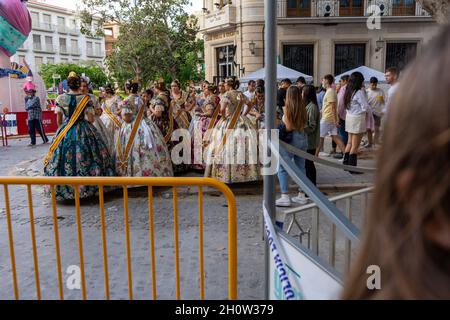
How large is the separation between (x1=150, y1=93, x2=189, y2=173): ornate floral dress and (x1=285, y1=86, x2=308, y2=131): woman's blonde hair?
2707 millimetres

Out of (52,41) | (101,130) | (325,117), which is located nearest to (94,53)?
(52,41)

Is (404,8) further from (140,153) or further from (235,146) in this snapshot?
(140,153)

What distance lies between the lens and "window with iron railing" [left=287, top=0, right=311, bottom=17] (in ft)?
74.9

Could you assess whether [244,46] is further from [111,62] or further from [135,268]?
[135,268]

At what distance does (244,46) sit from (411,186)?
77.6 feet

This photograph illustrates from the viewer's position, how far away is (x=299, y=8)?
22.9m

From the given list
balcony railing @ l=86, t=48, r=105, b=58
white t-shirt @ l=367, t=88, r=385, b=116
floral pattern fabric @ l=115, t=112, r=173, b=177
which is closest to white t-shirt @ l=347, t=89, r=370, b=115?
white t-shirt @ l=367, t=88, r=385, b=116

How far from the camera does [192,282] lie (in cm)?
361

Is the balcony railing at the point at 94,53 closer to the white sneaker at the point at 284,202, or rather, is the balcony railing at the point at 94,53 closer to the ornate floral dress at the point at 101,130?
the ornate floral dress at the point at 101,130

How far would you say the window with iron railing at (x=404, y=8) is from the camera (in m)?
22.7

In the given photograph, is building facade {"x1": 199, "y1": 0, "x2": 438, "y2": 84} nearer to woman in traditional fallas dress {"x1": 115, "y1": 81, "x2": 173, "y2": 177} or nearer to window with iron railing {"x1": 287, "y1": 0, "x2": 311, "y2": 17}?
window with iron railing {"x1": 287, "y1": 0, "x2": 311, "y2": 17}

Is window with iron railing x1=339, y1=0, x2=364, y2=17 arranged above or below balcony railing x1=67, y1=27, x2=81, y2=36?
below

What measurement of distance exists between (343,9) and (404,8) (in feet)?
10.4
